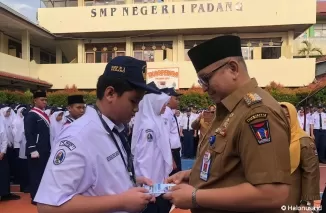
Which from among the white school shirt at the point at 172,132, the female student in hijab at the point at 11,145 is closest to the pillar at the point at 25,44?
the female student in hijab at the point at 11,145

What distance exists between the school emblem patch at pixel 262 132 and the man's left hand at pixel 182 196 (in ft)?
1.41

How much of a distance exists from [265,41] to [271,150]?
2417 cm

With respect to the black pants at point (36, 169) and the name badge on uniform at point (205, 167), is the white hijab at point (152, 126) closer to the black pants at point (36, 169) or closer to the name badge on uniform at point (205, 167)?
the name badge on uniform at point (205, 167)

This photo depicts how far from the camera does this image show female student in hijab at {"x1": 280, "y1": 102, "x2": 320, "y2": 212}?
308cm

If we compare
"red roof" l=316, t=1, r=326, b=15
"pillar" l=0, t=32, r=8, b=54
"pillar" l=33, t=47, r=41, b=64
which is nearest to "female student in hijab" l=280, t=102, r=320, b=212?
"pillar" l=0, t=32, r=8, b=54

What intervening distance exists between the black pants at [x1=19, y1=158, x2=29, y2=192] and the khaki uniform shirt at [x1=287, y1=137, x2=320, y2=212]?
6.76m

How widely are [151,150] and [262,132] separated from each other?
9.45 feet

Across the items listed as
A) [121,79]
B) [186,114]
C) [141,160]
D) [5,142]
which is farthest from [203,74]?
[186,114]

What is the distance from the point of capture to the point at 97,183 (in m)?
1.86

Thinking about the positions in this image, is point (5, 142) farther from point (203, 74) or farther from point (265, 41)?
point (265, 41)

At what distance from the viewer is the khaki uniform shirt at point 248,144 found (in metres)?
1.72

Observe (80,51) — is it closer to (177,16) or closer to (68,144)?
(177,16)

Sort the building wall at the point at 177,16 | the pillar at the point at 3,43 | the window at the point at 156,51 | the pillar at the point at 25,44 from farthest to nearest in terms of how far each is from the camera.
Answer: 1. the window at the point at 156,51
2. the building wall at the point at 177,16
3. the pillar at the point at 25,44
4. the pillar at the point at 3,43

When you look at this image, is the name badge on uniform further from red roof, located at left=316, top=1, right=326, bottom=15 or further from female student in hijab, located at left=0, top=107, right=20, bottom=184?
red roof, located at left=316, top=1, right=326, bottom=15
